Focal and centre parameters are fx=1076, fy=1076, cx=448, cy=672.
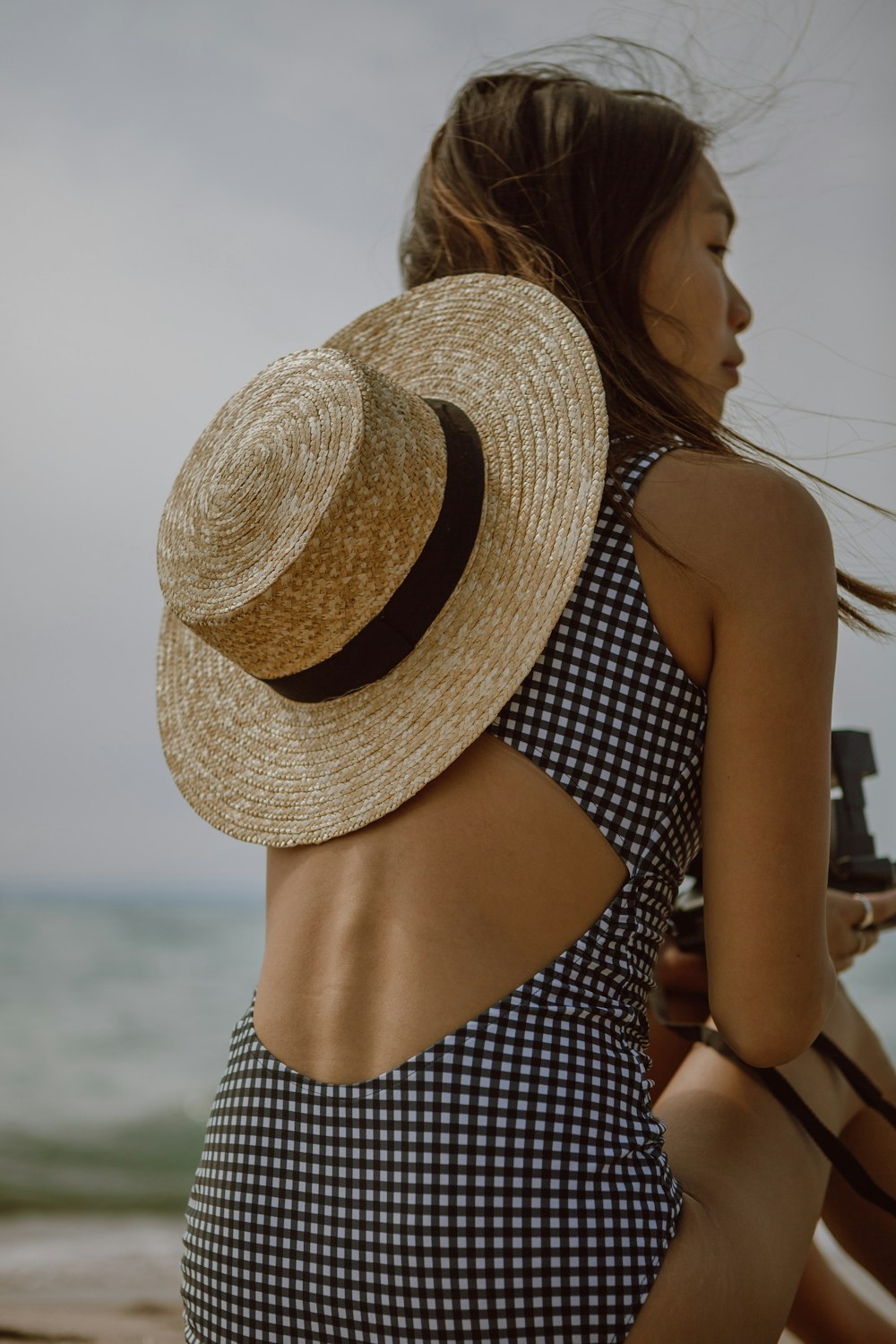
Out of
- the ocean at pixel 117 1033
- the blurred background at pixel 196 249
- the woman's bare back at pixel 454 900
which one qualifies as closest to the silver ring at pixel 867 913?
the woman's bare back at pixel 454 900

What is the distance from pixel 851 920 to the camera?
1.20m

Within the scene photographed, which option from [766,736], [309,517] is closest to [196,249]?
[309,517]

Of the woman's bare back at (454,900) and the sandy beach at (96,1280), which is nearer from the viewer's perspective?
the woman's bare back at (454,900)

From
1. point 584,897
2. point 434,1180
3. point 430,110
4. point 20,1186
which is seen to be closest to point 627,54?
point 584,897

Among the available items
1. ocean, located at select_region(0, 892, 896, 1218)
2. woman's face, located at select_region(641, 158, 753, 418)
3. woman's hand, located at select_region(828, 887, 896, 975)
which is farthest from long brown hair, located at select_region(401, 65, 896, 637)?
ocean, located at select_region(0, 892, 896, 1218)

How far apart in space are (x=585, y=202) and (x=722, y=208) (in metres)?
0.16

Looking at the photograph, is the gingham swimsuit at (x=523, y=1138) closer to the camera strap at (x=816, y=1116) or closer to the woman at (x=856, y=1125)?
the camera strap at (x=816, y=1116)

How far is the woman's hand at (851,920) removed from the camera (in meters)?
1.18

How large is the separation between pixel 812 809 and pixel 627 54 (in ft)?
3.73

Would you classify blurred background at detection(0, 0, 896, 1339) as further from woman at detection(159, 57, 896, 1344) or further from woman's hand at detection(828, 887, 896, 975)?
woman at detection(159, 57, 896, 1344)

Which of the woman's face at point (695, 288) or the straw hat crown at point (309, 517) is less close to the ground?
the woman's face at point (695, 288)

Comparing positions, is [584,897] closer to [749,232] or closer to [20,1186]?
[20,1186]

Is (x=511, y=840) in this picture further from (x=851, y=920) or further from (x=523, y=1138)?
(x=851, y=920)

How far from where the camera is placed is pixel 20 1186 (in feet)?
9.37
